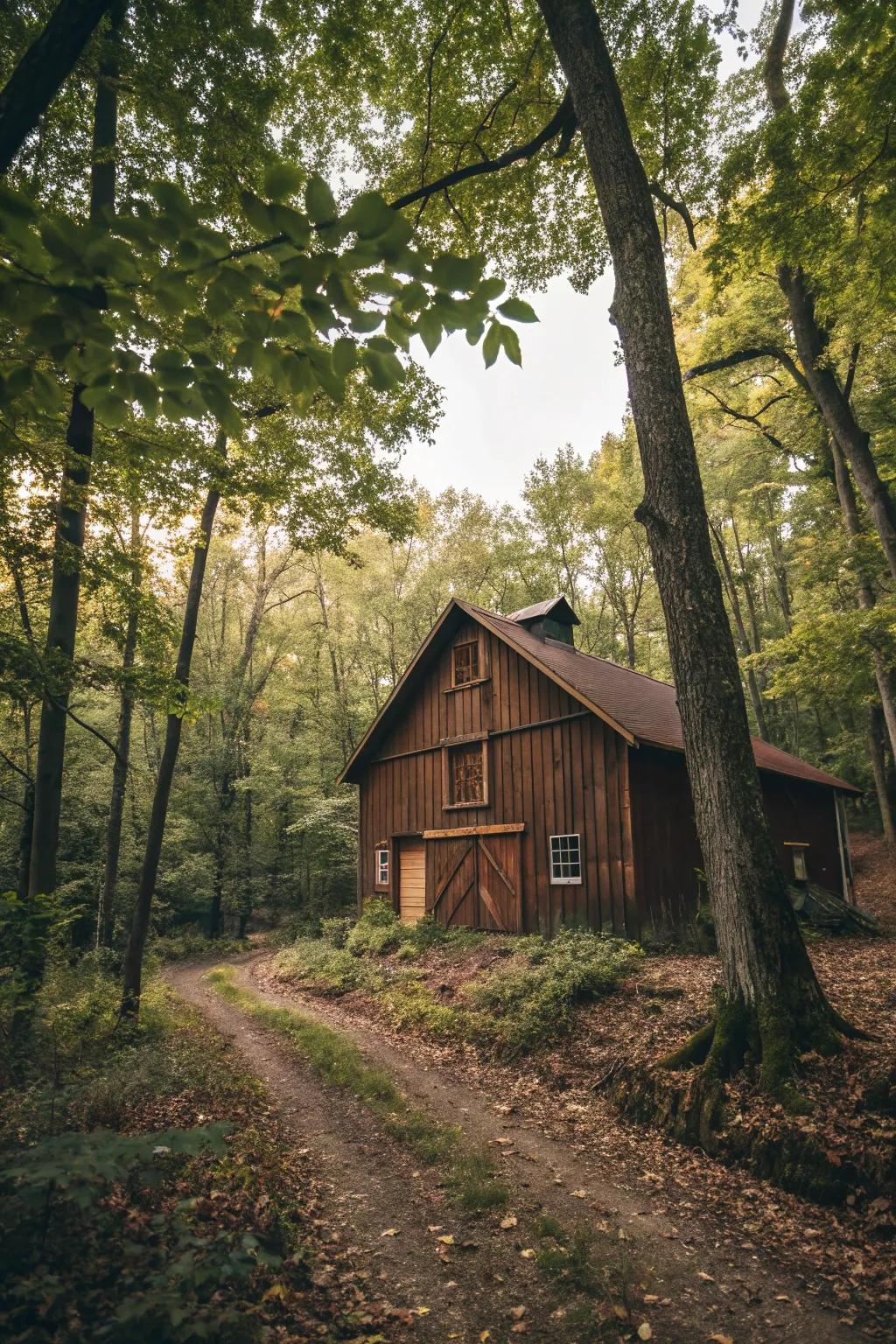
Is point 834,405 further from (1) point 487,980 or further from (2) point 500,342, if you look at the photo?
(2) point 500,342

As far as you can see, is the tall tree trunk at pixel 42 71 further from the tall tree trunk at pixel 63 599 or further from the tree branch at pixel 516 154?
the tall tree trunk at pixel 63 599

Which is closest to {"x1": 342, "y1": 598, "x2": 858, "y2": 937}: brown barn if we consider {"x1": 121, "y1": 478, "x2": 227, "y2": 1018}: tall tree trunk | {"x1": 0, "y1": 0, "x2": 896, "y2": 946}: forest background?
{"x1": 0, "y1": 0, "x2": 896, "y2": 946}: forest background

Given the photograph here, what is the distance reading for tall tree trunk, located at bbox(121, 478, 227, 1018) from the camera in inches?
343

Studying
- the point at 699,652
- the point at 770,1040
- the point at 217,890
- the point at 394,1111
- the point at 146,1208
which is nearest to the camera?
the point at 146,1208

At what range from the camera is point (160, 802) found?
31.3ft

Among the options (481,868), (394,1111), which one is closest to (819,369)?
(481,868)

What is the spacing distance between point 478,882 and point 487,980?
451 cm

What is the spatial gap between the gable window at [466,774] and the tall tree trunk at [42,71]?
1289 cm

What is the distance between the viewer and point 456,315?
5.47 ft

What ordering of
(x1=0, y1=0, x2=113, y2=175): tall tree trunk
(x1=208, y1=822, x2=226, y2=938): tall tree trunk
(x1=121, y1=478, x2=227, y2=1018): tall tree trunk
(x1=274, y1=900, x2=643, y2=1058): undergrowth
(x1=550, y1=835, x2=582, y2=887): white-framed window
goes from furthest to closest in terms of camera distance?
(x1=208, y1=822, x2=226, y2=938): tall tree trunk → (x1=550, y1=835, x2=582, y2=887): white-framed window → (x1=121, y1=478, x2=227, y2=1018): tall tree trunk → (x1=274, y1=900, x2=643, y2=1058): undergrowth → (x1=0, y1=0, x2=113, y2=175): tall tree trunk

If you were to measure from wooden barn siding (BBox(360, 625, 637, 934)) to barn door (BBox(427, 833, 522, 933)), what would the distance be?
0.21 meters

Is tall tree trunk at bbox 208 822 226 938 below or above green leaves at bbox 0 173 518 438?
below

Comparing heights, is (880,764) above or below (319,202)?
below

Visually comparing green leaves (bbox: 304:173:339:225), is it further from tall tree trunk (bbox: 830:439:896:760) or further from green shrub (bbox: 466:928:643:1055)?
tall tree trunk (bbox: 830:439:896:760)
